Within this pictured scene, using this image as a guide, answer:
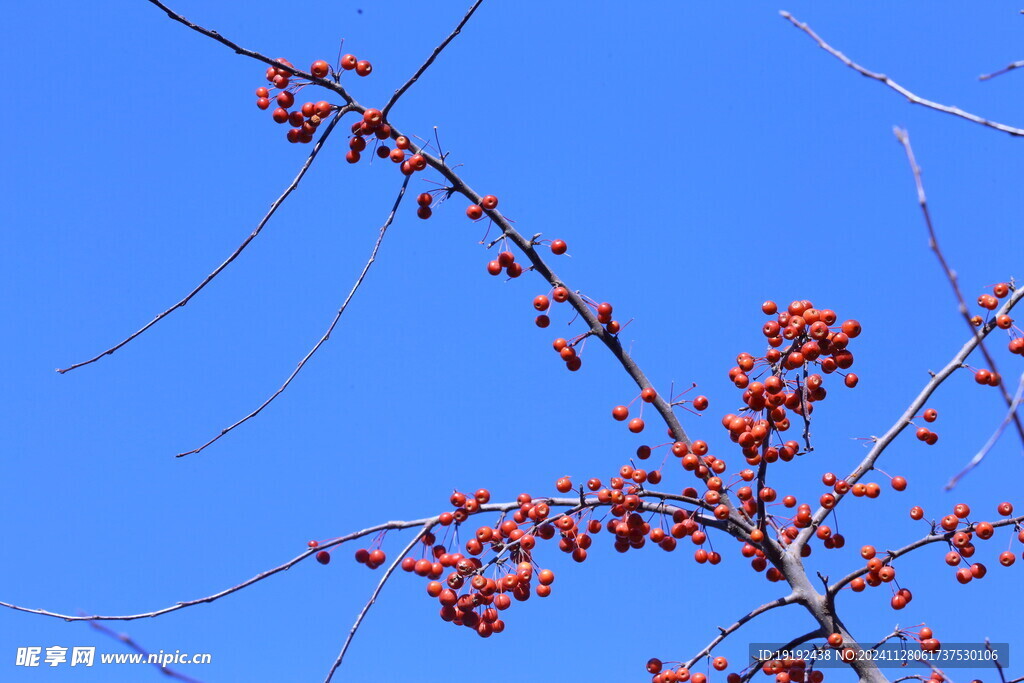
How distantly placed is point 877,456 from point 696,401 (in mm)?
955

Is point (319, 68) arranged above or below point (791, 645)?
above

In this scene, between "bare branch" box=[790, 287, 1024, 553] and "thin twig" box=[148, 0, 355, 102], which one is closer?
"thin twig" box=[148, 0, 355, 102]

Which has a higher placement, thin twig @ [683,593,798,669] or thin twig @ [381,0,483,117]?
thin twig @ [381,0,483,117]

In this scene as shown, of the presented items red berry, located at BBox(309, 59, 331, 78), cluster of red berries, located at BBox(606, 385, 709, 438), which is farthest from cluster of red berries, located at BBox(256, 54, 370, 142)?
cluster of red berries, located at BBox(606, 385, 709, 438)

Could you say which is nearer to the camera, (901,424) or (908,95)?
(908,95)

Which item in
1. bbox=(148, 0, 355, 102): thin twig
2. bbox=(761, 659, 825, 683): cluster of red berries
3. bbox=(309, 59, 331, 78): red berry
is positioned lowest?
bbox=(761, 659, 825, 683): cluster of red berries

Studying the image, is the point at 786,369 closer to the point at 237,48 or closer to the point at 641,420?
the point at 641,420

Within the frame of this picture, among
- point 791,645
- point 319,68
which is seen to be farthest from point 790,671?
point 319,68

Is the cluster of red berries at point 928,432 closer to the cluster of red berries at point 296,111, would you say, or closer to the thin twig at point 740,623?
the thin twig at point 740,623

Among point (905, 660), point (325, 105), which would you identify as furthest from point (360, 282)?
point (905, 660)

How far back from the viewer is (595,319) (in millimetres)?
4770

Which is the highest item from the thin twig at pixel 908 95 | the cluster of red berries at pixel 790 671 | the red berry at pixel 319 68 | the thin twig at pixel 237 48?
the red berry at pixel 319 68

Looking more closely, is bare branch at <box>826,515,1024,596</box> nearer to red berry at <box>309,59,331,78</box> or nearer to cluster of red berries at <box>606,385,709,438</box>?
cluster of red berries at <box>606,385,709,438</box>

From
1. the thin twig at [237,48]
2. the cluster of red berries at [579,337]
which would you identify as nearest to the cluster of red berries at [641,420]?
the cluster of red berries at [579,337]
